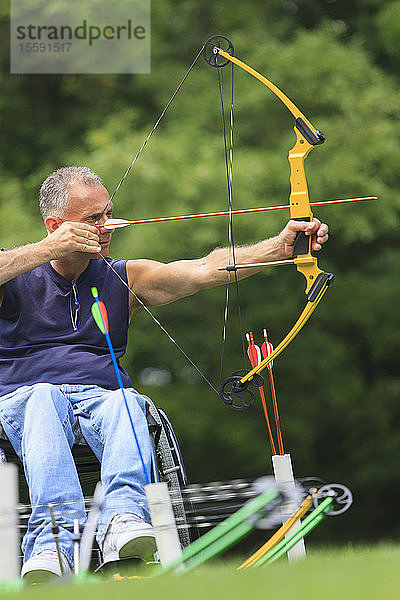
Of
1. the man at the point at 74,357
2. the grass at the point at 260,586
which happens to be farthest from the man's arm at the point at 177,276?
the grass at the point at 260,586

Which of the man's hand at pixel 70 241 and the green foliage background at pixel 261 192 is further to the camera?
the green foliage background at pixel 261 192

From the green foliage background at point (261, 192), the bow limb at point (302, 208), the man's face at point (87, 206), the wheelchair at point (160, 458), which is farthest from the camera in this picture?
the green foliage background at point (261, 192)

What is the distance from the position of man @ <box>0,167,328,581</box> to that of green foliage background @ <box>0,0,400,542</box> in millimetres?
2316

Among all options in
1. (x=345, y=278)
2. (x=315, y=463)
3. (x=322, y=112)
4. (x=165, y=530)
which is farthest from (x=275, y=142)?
(x=165, y=530)

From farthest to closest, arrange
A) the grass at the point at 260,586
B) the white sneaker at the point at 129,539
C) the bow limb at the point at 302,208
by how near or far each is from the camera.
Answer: the bow limb at the point at 302,208
the white sneaker at the point at 129,539
the grass at the point at 260,586

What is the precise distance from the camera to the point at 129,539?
224 centimetres

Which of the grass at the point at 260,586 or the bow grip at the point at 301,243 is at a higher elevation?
the bow grip at the point at 301,243

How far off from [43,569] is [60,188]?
133 centimetres

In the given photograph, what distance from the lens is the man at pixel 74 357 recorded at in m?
2.41

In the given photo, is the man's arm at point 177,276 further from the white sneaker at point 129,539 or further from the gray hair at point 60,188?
the white sneaker at point 129,539
